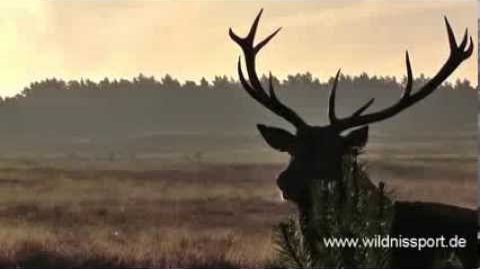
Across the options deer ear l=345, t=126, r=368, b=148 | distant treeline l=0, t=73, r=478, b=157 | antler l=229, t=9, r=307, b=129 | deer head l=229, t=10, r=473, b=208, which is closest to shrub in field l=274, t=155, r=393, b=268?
deer head l=229, t=10, r=473, b=208

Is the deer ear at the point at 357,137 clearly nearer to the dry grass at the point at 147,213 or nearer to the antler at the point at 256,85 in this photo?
the antler at the point at 256,85

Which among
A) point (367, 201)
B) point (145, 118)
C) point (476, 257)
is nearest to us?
point (367, 201)

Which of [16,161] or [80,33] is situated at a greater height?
[80,33]

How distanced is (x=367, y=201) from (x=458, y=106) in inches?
122

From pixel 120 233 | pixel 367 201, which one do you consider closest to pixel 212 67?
pixel 120 233

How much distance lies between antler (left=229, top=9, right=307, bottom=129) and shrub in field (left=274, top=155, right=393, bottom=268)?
7.22 feet

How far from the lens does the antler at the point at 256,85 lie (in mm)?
5301

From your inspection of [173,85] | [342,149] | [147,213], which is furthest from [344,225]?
[173,85]

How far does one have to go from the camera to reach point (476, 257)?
200 inches

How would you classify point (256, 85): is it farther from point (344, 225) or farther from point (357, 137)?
point (344, 225)

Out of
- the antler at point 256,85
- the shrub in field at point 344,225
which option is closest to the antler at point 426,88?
the antler at point 256,85

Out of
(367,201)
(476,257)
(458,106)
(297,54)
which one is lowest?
(476,257)

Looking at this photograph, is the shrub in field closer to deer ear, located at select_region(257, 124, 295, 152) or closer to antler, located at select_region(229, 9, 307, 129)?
deer ear, located at select_region(257, 124, 295, 152)

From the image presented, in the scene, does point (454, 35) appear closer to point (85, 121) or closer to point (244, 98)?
point (244, 98)
